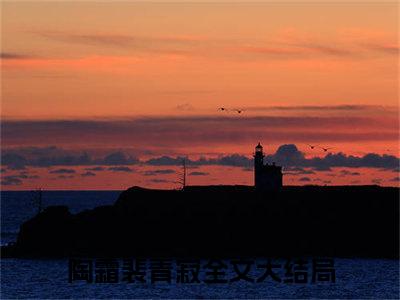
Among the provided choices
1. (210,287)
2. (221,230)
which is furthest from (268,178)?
(210,287)

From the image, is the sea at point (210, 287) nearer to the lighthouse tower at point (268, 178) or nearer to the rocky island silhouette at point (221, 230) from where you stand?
the rocky island silhouette at point (221, 230)

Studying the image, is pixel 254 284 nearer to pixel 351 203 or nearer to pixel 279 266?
pixel 279 266

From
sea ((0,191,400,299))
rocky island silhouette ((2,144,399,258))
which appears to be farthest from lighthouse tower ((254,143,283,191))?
sea ((0,191,400,299))

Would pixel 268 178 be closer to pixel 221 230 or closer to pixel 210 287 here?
pixel 221 230

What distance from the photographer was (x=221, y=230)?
356 ft

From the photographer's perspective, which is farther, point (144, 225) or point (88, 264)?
point (144, 225)

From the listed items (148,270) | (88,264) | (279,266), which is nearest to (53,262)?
(88,264)

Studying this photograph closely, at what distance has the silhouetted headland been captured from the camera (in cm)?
10769

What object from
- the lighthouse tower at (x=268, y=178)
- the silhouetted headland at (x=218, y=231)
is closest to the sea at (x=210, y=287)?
the silhouetted headland at (x=218, y=231)

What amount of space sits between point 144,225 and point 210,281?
25.5 meters

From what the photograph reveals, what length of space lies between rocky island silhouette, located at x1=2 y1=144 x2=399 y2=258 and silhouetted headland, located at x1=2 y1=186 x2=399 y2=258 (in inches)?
3.9

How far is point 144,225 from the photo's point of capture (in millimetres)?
109188

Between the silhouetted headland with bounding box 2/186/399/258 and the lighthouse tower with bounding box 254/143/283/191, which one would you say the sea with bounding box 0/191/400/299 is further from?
the lighthouse tower with bounding box 254/143/283/191

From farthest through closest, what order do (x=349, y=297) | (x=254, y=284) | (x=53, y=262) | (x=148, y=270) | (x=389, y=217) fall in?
(x=389, y=217), (x=53, y=262), (x=148, y=270), (x=254, y=284), (x=349, y=297)
